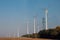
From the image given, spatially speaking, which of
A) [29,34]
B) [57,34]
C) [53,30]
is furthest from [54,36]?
[29,34]

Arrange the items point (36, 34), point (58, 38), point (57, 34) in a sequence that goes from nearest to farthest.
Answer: point (58, 38) < point (57, 34) < point (36, 34)

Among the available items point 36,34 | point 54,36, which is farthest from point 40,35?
point 54,36

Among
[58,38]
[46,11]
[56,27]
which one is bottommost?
[58,38]

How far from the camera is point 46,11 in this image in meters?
49.3

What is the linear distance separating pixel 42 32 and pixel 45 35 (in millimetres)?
2437

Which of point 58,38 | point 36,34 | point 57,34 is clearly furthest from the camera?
point 36,34

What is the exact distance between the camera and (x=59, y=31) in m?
47.2

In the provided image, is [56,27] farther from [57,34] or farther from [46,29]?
[57,34]

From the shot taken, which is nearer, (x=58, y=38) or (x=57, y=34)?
(x=58, y=38)

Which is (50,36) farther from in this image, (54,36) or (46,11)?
(46,11)

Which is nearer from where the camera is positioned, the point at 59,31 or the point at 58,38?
the point at 58,38

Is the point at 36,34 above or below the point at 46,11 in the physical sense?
below

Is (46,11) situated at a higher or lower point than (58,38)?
higher

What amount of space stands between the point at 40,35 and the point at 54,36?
514 centimetres
